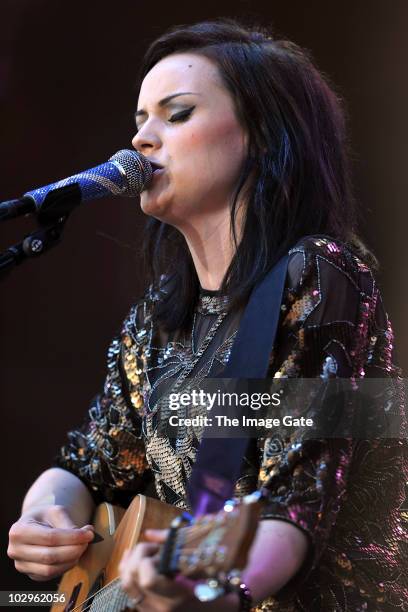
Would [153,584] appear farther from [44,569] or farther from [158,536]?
[44,569]

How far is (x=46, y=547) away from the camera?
170cm

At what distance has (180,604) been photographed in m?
1.01

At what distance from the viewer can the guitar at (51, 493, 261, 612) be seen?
0.95 metres

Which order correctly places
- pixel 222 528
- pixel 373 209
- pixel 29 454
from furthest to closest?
pixel 29 454
pixel 373 209
pixel 222 528

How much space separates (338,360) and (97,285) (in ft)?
4.44

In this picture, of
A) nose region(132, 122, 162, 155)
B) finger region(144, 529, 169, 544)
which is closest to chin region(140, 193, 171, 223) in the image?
nose region(132, 122, 162, 155)

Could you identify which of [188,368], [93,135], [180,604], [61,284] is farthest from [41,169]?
[180,604]

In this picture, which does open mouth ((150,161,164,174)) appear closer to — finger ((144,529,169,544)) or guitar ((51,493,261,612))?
guitar ((51,493,261,612))

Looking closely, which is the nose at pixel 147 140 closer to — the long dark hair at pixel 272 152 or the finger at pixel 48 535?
the long dark hair at pixel 272 152

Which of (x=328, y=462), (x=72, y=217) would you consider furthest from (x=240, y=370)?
(x=72, y=217)

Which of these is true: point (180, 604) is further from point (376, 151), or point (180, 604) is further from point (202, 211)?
point (376, 151)

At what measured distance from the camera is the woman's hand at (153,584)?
0.98m

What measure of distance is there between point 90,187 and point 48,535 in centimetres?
73

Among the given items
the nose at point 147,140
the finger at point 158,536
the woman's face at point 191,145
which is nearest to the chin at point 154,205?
the woman's face at point 191,145
